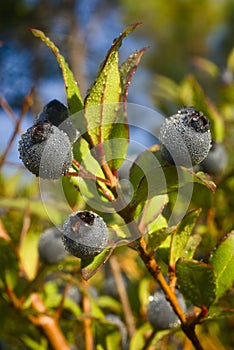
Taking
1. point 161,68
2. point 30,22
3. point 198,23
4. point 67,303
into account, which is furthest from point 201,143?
point 198,23

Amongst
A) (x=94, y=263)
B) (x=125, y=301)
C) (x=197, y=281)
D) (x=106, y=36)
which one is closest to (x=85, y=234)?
(x=94, y=263)

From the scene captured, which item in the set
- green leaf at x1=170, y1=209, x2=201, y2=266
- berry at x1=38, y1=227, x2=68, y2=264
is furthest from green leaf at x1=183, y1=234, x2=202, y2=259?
berry at x1=38, y1=227, x2=68, y2=264

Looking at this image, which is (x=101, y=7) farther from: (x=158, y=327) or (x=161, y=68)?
(x=158, y=327)

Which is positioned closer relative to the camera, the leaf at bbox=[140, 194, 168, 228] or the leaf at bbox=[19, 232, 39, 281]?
the leaf at bbox=[140, 194, 168, 228]

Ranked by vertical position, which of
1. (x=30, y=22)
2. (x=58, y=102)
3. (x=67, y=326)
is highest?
(x=58, y=102)

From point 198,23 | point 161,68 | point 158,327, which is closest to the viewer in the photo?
point 158,327

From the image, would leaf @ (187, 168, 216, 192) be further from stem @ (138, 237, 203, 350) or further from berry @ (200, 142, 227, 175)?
berry @ (200, 142, 227, 175)

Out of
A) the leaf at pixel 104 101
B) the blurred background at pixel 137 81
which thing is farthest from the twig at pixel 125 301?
the leaf at pixel 104 101
